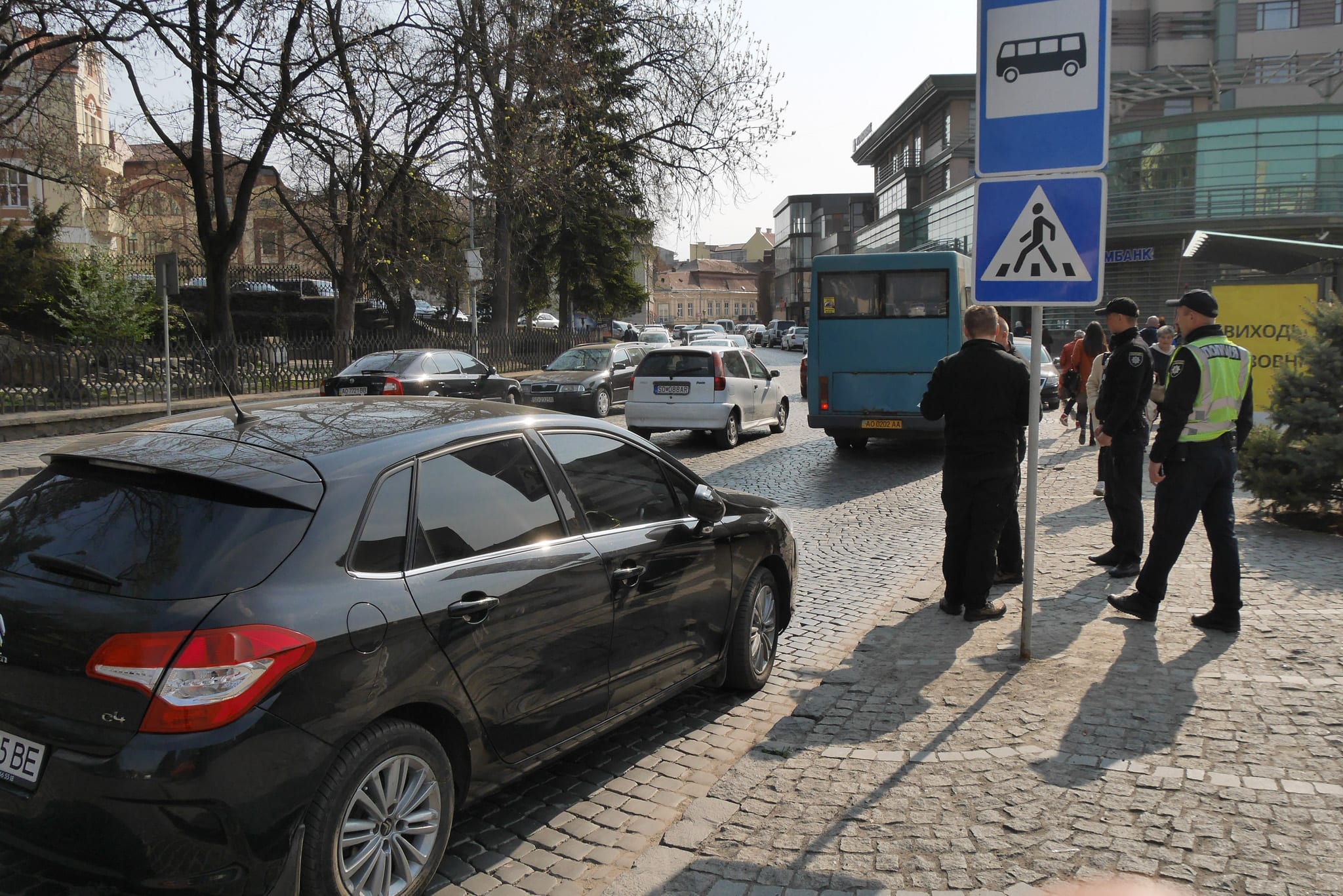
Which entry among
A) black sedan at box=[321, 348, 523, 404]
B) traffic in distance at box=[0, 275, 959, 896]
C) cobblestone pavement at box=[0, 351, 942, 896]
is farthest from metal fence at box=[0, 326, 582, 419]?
traffic in distance at box=[0, 275, 959, 896]

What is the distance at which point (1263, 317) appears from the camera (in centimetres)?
1337

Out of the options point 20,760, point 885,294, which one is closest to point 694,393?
point 885,294

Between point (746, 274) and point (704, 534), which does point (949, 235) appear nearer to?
point (704, 534)

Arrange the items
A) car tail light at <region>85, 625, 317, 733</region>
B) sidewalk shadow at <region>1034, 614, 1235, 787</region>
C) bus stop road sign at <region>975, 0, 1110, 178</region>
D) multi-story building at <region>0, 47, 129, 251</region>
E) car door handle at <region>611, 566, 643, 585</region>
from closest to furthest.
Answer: car tail light at <region>85, 625, 317, 733</region>
car door handle at <region>611, 566, 643, 585</region>
sidewalk shadow at <region>1034, 614, 1235, 787</region>
bus stop road sign at <region>975, 0, 1110, 178</region>
multi-story building at <region>0, 47, 129, 251</region>

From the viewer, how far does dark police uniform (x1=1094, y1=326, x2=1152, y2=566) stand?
7.36 meters

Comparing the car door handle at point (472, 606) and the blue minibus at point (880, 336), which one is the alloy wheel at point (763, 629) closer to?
the car door handle at point (472, 606)

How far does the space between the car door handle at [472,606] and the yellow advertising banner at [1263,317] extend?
1233cm

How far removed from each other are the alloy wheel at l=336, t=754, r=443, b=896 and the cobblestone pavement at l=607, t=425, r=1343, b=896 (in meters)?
0.69

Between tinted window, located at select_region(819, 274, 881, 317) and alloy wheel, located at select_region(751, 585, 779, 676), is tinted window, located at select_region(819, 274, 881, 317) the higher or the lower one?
the higher one

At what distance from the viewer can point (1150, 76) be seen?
50.5 meters

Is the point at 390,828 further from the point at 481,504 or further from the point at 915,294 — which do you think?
the point at 915,294

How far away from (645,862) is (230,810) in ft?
4.89

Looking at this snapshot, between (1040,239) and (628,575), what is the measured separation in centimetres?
289

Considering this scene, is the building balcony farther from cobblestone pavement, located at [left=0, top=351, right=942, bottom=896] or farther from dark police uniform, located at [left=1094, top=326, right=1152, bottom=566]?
dark police uniform, located at [left=1094, top=326, right=1152, bottom=566]
